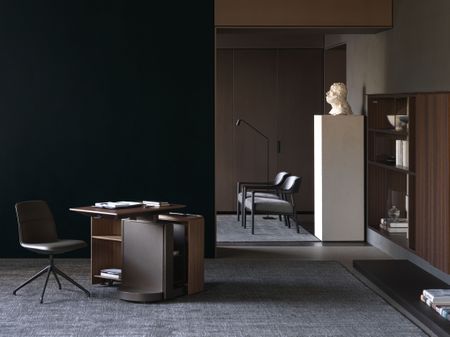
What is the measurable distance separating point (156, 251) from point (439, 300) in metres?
2.33

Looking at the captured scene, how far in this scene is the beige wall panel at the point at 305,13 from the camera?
9.57 metres

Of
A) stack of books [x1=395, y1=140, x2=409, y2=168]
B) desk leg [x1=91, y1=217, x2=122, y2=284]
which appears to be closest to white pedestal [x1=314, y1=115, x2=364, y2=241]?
stack of books [x1=395, y1=140, x2=409, y2=168]

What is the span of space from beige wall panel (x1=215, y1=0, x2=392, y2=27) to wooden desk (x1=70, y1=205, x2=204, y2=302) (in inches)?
112

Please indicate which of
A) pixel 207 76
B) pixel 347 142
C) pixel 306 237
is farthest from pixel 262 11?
pixel 306 237

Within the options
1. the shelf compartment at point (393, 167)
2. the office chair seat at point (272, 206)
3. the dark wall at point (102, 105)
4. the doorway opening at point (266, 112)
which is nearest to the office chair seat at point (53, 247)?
the dark wall at point (102, 105)

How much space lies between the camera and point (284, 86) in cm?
1355

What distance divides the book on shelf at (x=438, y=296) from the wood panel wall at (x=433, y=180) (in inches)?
20.7

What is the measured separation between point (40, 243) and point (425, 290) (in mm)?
3267

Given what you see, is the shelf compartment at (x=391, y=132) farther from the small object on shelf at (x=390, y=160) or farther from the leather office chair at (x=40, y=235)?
the leather office chair at (x=40, y=235)

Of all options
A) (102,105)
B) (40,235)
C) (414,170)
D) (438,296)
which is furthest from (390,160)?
(40,235)

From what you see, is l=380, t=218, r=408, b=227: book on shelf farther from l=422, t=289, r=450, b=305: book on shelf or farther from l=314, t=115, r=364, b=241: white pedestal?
l=422, t=289, r=450, b=305: book on shelf

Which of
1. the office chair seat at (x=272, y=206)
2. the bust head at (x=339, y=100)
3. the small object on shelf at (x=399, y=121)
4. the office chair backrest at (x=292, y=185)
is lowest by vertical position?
the office chair seat at (x=272, y=206)

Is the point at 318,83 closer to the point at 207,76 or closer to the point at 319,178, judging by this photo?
the point at 319,178

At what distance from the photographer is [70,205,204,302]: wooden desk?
7168mm
